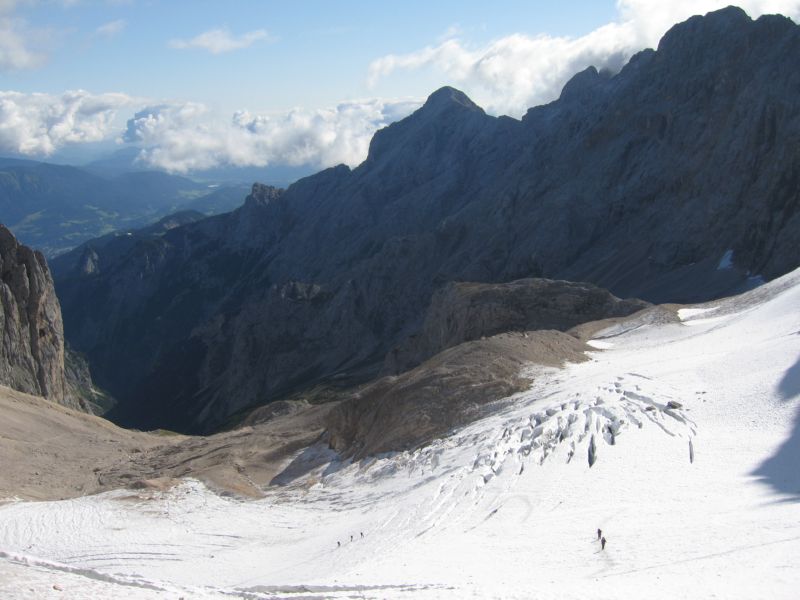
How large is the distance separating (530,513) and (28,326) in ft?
196

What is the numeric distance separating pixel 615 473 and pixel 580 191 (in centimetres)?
10917

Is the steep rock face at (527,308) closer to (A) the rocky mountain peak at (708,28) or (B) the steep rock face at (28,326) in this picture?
(B) the steep rock face at (28,326)

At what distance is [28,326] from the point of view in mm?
69438

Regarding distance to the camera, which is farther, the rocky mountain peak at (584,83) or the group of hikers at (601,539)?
the rocky mountain peak at (584,83)

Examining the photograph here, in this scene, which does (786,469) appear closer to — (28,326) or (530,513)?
(530,513)

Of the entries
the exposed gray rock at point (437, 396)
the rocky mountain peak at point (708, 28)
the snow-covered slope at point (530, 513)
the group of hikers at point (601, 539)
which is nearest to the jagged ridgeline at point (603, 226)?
the rocky mountain peak at point (708, 28)

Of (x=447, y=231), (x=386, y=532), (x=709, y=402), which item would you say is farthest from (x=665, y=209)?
(x=386, y=532)

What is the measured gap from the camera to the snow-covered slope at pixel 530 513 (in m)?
19.0

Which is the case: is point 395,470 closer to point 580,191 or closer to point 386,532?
point 386,532

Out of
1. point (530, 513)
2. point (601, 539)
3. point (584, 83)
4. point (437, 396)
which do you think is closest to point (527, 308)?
point (437, 396)

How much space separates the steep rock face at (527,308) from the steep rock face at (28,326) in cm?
3857

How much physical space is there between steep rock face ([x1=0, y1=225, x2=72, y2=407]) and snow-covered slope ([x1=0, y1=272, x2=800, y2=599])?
3603 centimetres

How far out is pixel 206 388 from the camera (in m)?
156

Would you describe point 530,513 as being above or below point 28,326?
below
